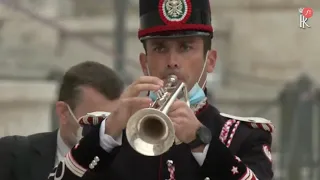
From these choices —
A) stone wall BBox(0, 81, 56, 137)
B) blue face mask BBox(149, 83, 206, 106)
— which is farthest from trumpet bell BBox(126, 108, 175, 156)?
stone wall BBox(0, 81, 56, 137)

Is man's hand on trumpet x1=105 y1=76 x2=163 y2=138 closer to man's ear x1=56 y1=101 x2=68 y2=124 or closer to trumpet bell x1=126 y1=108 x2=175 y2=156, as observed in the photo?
trumpet bell x1=126 y1=108 x2=175 y2=156

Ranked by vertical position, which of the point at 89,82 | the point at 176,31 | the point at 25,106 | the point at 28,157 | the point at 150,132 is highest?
the point at 176,31

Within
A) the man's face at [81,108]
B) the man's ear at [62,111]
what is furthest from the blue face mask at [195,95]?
the man's ear at [62,111]

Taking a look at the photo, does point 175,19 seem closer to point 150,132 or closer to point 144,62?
point 144,62

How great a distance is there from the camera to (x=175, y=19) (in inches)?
117

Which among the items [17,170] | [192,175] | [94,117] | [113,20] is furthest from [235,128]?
[113,20]

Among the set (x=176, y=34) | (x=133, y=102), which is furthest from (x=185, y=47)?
(x=133, y=102)

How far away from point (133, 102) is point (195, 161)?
0.25 meters

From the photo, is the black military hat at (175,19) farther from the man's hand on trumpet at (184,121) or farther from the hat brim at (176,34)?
the man's hand on trumpet at (184,121)

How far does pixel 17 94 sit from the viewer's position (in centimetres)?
827

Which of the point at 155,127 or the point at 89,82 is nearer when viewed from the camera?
the point at 155,127

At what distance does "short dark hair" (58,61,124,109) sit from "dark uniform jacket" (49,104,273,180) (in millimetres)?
1296

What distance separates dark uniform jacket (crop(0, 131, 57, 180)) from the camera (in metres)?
4.01

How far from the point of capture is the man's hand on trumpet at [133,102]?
277cm
